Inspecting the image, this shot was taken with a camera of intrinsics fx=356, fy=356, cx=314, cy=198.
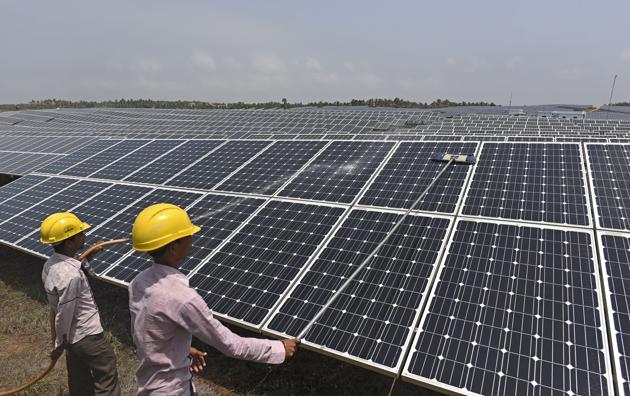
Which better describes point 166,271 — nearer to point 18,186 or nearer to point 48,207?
point 48,207

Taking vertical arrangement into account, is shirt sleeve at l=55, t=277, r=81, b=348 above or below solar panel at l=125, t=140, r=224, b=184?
below

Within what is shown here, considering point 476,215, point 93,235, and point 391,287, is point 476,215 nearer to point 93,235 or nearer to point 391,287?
point 391,287

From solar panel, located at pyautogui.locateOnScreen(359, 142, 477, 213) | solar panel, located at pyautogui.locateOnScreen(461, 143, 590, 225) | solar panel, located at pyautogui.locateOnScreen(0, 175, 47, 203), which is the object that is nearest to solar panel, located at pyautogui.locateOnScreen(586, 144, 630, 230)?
solar panel, located at pyautogui.locateOnScreen(461, 143, 590, 225)

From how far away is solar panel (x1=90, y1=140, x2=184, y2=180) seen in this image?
12586 millimetres

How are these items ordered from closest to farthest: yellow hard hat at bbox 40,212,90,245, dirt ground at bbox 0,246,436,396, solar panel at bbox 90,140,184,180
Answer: yellow hard hat at bbox 40,212,90,245 → dirt ground at bbox 0,246,436,396 → solar panel at bbox 90,140,184,180

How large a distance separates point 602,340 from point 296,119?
30.0 meters

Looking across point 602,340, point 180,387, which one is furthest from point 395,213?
point 180,387

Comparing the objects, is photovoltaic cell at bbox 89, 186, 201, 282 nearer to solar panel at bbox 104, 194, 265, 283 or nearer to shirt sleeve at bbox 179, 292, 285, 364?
solar panel at bbox 104, 194, 265, 283

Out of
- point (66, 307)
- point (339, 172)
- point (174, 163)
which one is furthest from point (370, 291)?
point (174, 163)

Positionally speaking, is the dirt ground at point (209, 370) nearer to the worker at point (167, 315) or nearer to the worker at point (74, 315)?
the worker at point (74, 315)

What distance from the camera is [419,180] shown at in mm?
8242

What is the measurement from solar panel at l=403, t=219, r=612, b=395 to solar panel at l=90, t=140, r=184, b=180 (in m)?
11.1

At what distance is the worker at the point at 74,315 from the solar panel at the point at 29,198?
762 cm

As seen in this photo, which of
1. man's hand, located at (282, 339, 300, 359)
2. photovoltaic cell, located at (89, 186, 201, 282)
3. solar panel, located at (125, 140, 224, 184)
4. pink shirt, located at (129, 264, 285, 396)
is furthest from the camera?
solar panel, located at (125, 140, 224, 184)
